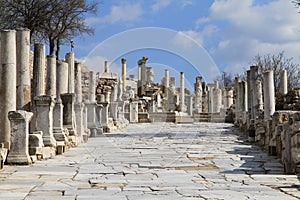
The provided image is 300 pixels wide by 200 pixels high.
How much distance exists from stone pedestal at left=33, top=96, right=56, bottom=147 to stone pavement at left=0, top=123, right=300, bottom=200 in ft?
1.69

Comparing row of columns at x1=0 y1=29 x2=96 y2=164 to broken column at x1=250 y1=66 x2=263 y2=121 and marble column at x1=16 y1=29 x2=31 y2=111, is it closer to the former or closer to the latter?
marble column at x1=16 y1=29 x2=31 y2=111

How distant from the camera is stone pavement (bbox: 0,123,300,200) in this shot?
5559mm

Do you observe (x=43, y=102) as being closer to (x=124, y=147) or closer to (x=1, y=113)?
(x=1, y=113)

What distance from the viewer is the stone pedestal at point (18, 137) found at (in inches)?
Result: 321

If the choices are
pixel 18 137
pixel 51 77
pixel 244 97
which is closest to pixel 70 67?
pixel 51 77

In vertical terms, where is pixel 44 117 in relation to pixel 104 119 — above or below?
above

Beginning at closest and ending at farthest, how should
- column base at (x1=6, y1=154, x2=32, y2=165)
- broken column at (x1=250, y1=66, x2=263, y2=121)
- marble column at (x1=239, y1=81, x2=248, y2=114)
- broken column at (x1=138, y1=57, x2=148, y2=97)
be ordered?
column base at (x1=6, y1=154, x2=32, y2=165) < broken column at (x1=250, y1=66, x2=263, y2=121) < marble column at (x1=239, y1=81, x2=248, y2=114) < broken column at (x1=138, y1=57, x2=148, y2=97)

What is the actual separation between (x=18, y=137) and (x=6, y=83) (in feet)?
4.48

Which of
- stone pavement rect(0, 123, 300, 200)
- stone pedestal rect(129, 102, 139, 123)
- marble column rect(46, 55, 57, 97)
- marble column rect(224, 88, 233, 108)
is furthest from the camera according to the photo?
marble column rect(224, 88, 233, 108)

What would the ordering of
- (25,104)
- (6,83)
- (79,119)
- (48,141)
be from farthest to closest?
→ (79,119), (25,104), (48,141), (6,83)

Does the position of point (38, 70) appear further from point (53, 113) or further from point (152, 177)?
point (152, 177)

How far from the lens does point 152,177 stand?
22.8 ft

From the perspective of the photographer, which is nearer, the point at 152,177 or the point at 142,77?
the point at 152,177

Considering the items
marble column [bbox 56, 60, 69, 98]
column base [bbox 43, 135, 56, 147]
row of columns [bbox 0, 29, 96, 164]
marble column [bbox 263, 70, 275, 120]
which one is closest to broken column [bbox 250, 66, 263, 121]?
marble column [bbox 263, 70, 275, 120]
